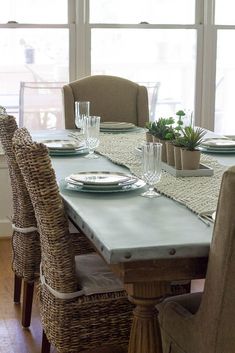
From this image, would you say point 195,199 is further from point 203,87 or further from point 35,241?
point 203,87

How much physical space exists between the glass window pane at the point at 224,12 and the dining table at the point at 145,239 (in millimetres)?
2576

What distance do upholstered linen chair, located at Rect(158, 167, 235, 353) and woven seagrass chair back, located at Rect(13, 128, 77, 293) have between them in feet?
1.50

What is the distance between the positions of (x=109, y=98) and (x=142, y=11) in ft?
2.81

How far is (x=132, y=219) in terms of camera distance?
2045mm

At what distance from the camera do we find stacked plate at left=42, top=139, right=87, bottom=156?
3.13 metres

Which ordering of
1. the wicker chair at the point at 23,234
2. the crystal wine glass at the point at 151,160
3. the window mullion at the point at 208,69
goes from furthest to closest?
1. the window mullion at the point at 208,69
2. the wicker chair at the point at 23,234
3. the crystal wine glass at the point at 151,160

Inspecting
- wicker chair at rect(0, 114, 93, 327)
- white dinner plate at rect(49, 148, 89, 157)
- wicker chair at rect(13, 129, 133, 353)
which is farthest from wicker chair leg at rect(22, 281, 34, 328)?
wicker chair at rect(13, 129, 133, 353)

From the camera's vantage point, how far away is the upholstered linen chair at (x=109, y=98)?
13.1ft

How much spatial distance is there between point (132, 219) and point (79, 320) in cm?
46

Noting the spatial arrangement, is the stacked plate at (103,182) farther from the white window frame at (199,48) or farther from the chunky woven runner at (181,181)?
the white window frame at (199,48)

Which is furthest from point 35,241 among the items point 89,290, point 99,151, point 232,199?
point 232,199

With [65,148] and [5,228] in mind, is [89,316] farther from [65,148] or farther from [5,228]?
[5,228]

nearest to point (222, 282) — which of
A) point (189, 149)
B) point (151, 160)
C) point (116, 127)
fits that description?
point (151, 160)

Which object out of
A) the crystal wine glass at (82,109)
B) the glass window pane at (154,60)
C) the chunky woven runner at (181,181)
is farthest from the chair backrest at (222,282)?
the glass window pane at (154,60)
